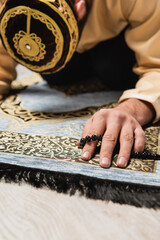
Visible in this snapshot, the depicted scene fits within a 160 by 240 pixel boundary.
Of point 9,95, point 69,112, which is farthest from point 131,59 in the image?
point 9,95

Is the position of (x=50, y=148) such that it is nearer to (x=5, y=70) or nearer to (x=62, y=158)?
(x=62, y=158)

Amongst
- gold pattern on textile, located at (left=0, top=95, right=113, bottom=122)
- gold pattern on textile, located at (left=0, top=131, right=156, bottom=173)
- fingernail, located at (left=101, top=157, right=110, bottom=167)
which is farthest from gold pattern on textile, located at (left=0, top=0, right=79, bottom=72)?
fingernail, located at (left=101, top=157, right=110, bottom=167)

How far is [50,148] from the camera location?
2.29 ft

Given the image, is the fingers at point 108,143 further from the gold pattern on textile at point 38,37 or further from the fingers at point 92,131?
the gold pattern on textile at point 38,37

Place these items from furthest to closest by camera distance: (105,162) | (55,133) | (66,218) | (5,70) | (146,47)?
1. (5,70)
2. (146,47)
3. (55,133)
4. (105,162)
5. (66,218)

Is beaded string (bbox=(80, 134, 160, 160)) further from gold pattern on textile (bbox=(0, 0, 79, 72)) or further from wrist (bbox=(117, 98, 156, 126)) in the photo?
gold pattern on textile (bbox=(0, 0, 79, 72))

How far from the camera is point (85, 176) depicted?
0.58 m

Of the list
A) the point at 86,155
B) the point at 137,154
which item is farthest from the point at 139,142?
the point at 86,155

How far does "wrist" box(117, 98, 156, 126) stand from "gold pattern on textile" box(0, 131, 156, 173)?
6.5 inches

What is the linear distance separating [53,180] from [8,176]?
0.10 m

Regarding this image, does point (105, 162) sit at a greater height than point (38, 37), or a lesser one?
lesser

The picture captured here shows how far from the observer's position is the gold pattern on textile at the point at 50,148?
2.09ft

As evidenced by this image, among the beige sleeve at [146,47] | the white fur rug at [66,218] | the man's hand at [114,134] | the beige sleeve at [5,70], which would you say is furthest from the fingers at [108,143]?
the beige sleeve at [5,70]

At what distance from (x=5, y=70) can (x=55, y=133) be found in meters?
0.46
